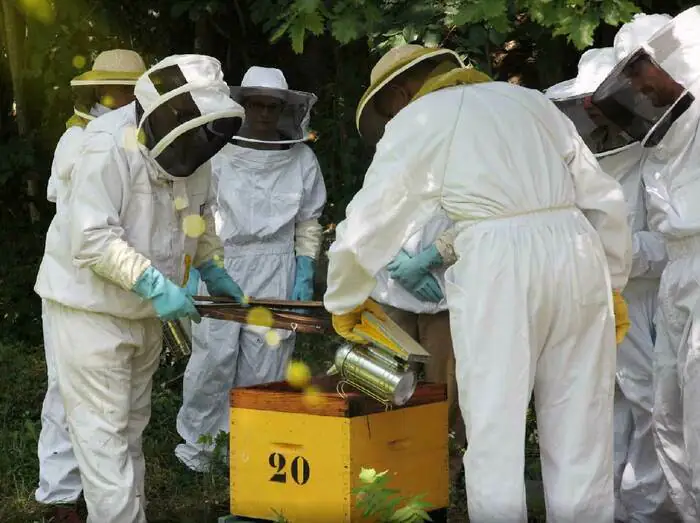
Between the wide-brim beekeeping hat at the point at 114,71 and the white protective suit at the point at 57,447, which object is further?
the wide-brim beekeeping hat at the point at 114,71

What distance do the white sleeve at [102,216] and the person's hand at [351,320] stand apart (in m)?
0.69

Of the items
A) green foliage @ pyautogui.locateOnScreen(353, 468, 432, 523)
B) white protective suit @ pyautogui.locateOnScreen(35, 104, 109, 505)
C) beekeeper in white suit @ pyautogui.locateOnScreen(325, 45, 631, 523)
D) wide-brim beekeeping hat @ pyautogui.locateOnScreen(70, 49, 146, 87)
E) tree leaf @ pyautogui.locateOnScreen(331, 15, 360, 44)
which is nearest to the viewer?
beekeeper in white suit @ pyautogui.locateOnScreen(325, 45, 631, 523)

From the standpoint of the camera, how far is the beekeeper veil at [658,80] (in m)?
3.94

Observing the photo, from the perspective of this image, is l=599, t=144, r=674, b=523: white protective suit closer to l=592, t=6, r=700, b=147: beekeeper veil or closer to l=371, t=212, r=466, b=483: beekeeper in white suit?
l=592, t=6, r=700, b=147: beekeeper veil

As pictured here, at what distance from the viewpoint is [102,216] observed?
379cm

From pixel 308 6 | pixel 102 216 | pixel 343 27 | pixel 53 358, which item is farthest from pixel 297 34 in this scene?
pixel 53 358

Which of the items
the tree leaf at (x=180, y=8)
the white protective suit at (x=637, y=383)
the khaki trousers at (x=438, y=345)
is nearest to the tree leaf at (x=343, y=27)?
the white protective suit at (x=637, y=383)

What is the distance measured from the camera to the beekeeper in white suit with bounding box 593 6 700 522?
3.87 m

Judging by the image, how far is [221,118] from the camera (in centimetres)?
389

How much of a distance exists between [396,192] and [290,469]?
0.95m

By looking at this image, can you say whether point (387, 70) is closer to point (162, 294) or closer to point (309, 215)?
point (162, 294)

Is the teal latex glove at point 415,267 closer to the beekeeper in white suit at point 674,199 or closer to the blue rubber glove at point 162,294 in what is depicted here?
the beekeeper in white suit at point 674,199

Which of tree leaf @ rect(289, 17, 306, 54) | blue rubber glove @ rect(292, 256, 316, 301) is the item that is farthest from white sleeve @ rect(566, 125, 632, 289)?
blue rubber glove @ rect(292, 256, 316, 301)

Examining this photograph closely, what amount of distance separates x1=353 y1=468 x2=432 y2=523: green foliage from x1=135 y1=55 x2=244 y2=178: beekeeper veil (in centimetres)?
122
